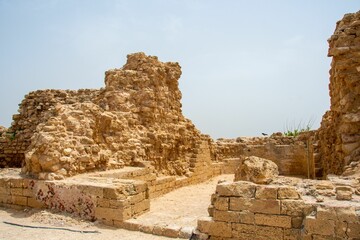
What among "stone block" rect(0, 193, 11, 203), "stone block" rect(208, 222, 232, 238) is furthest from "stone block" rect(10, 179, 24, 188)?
"stone block" rect(208, 222, 232, 238)

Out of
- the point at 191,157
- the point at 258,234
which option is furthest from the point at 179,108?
the point at 258,234

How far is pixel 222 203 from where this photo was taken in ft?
15.0

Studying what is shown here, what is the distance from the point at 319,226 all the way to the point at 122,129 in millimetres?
6926

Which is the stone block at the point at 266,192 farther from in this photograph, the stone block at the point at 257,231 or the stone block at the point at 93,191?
the stone block at the point at 93,191

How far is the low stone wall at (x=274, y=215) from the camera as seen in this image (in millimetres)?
3764

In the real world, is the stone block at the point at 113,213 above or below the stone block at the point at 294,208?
below

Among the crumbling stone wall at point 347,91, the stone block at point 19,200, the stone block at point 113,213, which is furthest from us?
the crumbling stone wall at point 347,91

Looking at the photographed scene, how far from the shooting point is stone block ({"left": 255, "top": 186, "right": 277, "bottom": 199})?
14.0 feet

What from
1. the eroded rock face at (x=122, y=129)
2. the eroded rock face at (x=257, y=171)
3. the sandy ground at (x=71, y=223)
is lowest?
the sandy ground at (x=71, y=223)

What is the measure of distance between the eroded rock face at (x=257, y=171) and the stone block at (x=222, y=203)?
77cm

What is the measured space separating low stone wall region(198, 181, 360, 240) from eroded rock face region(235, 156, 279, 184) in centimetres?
62

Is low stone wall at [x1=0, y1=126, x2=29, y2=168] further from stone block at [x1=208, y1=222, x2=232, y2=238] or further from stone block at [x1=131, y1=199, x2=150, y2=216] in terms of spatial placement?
stone block at [x1=208, y1=222, x2=232, y2=238]

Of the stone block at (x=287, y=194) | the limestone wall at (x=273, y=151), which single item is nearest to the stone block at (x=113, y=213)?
the stone block at (x=287, y=194)

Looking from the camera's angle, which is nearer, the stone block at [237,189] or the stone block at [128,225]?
the stone block at [237,189]
